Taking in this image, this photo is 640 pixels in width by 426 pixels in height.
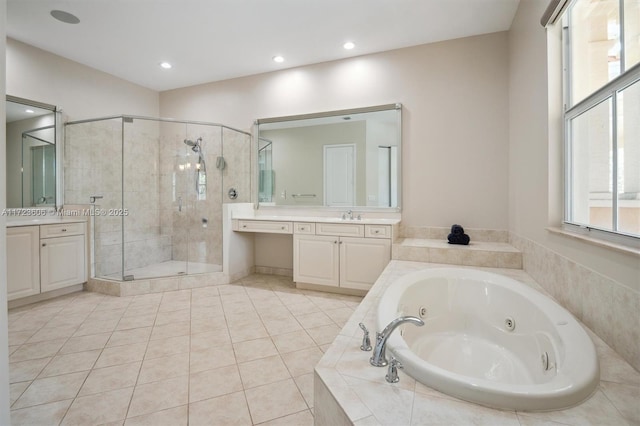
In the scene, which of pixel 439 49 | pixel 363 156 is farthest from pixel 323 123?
pixel 439 49

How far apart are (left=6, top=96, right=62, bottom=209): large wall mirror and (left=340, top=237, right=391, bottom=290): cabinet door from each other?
3317mm

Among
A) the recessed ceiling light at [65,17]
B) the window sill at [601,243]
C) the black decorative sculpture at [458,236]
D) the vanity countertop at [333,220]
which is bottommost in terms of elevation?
the black decorative sculpture at [458,236]

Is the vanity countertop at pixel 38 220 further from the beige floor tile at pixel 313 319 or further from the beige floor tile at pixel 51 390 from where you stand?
the beige floor tile at pixel 313 319

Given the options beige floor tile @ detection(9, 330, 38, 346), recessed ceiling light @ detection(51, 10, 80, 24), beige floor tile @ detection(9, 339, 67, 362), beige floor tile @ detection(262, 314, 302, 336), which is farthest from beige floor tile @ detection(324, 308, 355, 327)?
recessed ceiling light @ detection(51, 10, 80, 24)

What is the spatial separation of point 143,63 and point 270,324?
350 cm

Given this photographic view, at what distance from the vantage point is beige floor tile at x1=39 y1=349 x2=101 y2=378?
5.69 ft

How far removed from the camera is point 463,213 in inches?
120

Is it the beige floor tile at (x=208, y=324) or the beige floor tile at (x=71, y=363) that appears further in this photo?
the beige floor tile at (x=208, y=324)

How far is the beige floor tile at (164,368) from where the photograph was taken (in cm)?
167

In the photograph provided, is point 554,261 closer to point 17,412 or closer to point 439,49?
point 439,49

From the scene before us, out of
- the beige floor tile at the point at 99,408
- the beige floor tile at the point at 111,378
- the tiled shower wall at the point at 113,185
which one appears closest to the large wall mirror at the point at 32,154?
the tiled shower wall at the point at 113,185

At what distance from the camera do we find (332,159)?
3531mm

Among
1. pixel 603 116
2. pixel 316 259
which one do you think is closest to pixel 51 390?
pixel 316 259

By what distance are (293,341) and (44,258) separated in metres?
2.73
